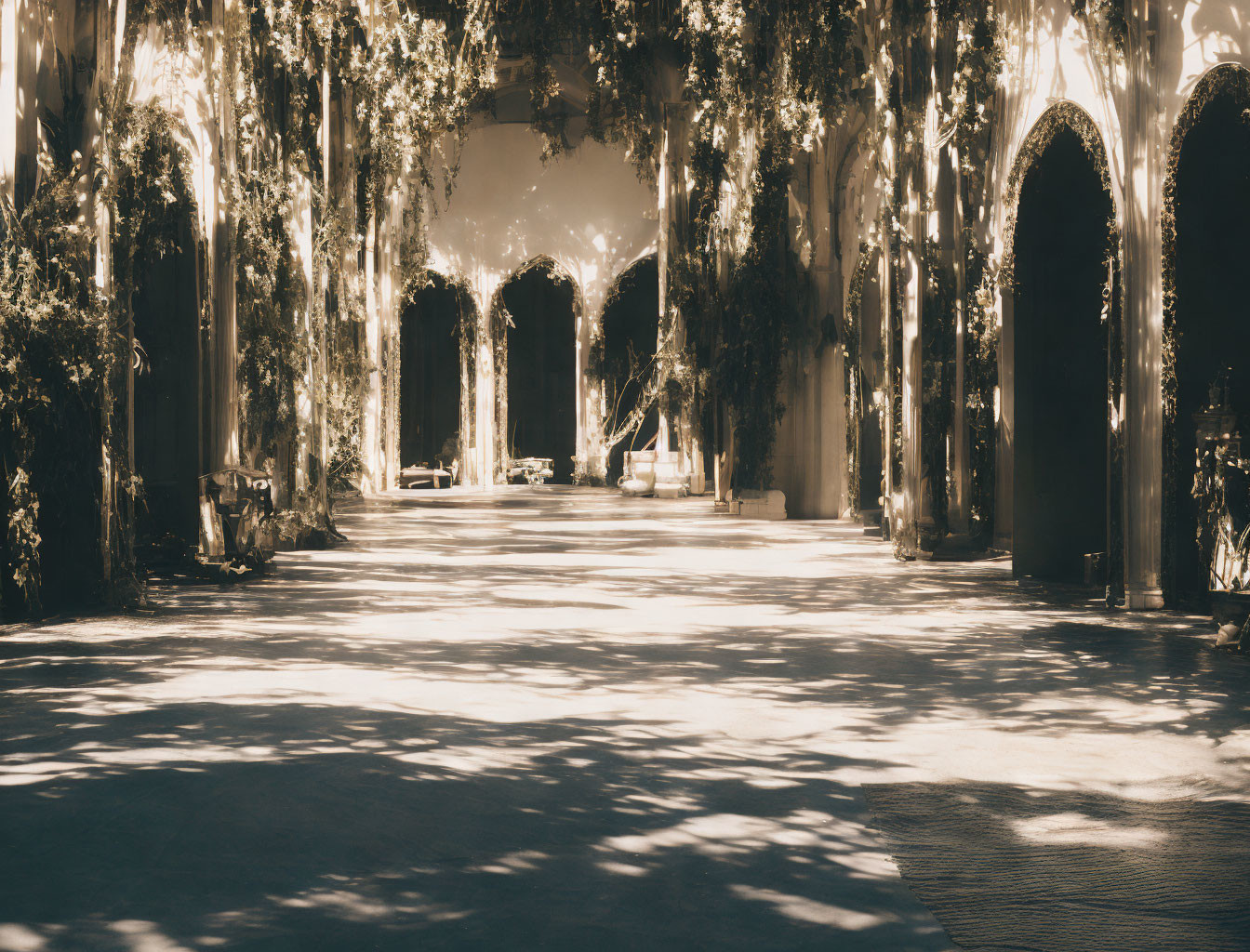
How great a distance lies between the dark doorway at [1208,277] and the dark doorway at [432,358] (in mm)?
17190

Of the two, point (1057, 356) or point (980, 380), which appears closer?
point (1057, 356)

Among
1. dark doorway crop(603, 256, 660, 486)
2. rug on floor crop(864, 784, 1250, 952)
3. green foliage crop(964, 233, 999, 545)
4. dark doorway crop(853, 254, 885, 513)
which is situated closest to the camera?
rug on floor crop(864, 784, 1250, 952)

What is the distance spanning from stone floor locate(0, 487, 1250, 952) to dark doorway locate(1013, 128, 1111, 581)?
133 centimetres

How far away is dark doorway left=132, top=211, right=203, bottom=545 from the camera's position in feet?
35.0

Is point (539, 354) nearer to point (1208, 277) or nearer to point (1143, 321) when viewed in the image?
point (1143, 321)

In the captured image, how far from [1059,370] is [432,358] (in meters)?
15.7

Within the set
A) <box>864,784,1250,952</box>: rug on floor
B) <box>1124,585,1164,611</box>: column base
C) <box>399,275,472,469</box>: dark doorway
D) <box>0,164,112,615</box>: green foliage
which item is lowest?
<box>864,784,1250,952</box>: rug on floor

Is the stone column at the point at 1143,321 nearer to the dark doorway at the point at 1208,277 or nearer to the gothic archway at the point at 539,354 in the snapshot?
the dark doorway at the point at 1208,277

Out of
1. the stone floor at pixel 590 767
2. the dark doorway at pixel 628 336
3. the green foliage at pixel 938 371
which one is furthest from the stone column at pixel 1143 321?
the dark doorway at pixel 628 336

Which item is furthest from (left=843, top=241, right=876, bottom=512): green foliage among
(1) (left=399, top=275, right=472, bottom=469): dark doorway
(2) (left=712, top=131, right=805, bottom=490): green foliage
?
(1) (left=399, top=275, right=472, bottom=469): dark doorway

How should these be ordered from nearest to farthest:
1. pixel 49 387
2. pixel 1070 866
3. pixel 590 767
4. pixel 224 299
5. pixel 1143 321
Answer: pixel 1070 866, pixel 590 767, pixel 49 387, pixel 1143 321, pixel 224 299

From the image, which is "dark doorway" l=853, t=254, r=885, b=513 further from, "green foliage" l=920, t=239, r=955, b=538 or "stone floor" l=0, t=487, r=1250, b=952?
"stone floor" l=0, t=487, r=1250, b=952

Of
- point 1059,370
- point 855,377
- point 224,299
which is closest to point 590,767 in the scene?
point 1059,370

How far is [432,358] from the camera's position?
24266mm
